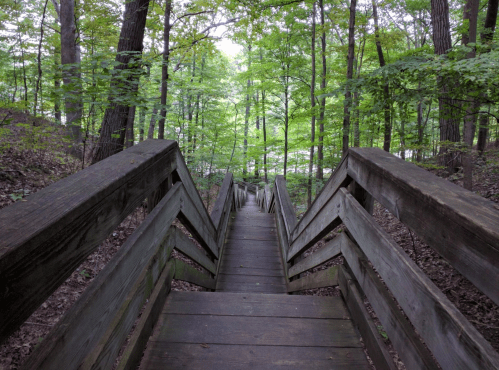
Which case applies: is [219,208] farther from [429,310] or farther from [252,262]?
[429,310]

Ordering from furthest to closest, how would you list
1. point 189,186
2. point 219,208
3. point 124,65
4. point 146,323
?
point 124,65
point 219,208
point 189,186
point 146,323

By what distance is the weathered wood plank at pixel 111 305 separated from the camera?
0.83 metres

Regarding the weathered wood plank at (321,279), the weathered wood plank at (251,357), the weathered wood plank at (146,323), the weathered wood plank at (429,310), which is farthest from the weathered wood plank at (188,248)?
the weathered wood plank at (429,310)

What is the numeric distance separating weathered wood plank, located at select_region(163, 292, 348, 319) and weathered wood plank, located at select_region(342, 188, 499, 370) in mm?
651

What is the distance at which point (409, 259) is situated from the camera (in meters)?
1.20

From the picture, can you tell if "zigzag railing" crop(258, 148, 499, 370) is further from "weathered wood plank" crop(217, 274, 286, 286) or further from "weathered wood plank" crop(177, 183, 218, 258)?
"weathered wood plank" crop(217, 274, 286, 286)

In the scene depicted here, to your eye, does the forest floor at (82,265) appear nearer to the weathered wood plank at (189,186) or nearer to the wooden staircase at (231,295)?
the wooden staircase at (231,295)

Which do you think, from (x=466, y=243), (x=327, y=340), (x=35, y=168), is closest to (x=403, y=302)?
(x=466, y=243)

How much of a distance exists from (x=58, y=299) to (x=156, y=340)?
2.37m

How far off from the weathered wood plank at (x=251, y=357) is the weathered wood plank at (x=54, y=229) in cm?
85

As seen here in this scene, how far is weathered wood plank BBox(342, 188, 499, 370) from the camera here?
813 millimetres

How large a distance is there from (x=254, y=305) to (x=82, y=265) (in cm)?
296

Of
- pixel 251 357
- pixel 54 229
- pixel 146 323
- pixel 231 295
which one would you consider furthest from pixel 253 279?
pixel 54 229

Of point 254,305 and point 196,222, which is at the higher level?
point 196,222
